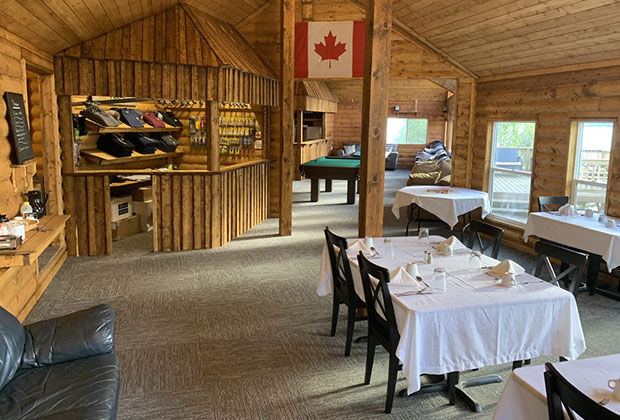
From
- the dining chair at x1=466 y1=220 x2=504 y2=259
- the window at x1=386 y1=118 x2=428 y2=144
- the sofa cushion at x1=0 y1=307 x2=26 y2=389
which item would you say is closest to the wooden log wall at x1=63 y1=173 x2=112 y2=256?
the sofa cushion at x1=0 y1=307 x2=26 y2=389

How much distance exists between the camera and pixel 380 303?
11.2 ft

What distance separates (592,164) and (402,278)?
4.57m

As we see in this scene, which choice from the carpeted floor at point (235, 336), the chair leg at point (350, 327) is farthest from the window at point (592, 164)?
the chair leg at point (350, 327)

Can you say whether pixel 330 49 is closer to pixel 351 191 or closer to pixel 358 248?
pixel 351 191

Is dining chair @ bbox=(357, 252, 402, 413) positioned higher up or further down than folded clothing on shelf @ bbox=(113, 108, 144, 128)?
further down

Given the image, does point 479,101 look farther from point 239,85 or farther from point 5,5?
point 5,5

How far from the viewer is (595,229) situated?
5.50 m

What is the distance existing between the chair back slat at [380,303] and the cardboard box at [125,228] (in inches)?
211

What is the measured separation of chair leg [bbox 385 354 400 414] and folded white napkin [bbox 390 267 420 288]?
1.59ft

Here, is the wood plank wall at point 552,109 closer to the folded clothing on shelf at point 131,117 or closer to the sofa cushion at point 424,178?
the sofa cushion at point 424,178

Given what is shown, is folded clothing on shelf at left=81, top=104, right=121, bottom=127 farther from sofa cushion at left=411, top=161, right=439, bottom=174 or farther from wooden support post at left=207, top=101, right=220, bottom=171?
sofa cushion at left=411, top=161, right=439, bottom=174

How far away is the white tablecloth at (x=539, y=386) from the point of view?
2223 mm

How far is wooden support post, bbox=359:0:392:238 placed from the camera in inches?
191

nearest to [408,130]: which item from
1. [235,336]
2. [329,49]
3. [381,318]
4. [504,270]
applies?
[329,49]
